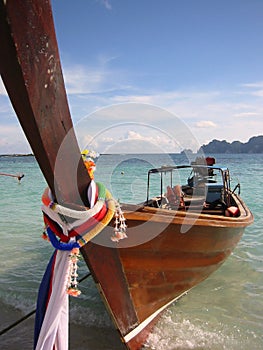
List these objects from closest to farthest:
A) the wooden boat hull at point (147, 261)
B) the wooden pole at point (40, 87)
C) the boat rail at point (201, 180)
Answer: the wooden pole at point (40, 87), the wooden boat hull at point (147, 261), the boat rail at point (201, 180)

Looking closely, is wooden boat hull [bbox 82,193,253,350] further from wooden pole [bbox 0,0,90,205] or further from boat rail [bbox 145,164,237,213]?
boat rail [bbox 145,164,237,213]

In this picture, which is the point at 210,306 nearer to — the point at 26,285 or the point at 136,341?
the point at 136,341

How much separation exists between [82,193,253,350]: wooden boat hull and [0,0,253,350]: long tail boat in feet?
0.03

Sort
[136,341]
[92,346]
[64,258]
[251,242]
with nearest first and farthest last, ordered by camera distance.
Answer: [64,258]
[136,341]
[92,346]
[251,242]

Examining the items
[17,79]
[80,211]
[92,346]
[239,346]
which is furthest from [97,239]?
[239,346]

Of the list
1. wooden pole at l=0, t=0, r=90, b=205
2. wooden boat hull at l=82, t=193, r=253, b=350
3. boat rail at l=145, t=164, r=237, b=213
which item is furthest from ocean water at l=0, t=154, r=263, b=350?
wooden pole at l=0, t=0, r=90, b=205

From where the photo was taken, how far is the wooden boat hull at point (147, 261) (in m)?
2.99

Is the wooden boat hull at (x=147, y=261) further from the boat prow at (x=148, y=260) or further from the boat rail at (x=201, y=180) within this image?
the boat rail at (x=201, y=180)

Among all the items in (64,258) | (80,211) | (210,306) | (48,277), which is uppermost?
(80,211)

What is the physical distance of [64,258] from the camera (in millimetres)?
2613

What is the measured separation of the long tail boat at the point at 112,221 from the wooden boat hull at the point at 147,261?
0.01 metres

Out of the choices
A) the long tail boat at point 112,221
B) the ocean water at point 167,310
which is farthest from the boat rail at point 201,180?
the ocean water at point 167,310

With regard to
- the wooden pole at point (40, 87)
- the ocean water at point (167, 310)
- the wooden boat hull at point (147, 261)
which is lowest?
the ocean water at point (167, 310)

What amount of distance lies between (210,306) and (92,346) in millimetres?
2166
